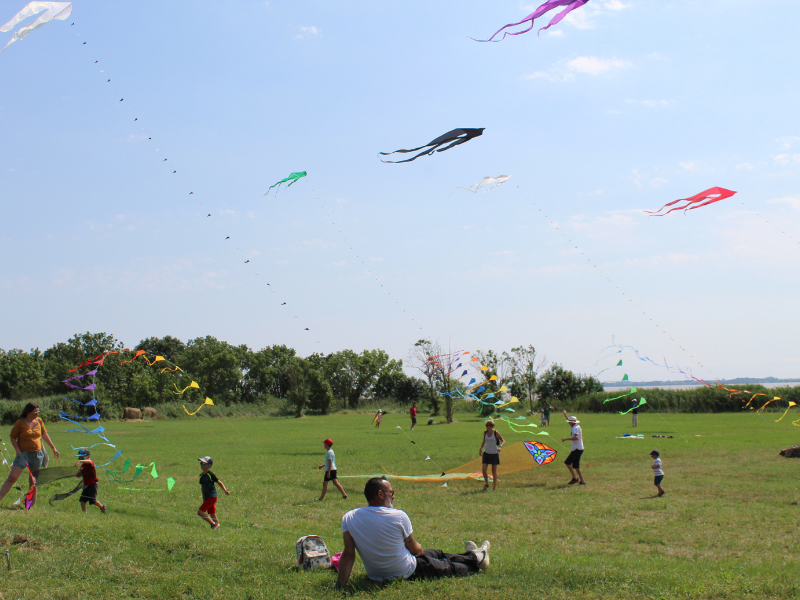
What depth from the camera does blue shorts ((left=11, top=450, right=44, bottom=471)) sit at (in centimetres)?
861

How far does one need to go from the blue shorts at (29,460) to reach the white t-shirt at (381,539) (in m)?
6.33

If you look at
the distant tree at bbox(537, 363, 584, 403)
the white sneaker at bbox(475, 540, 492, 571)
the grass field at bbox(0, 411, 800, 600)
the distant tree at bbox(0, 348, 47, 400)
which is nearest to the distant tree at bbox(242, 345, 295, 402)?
the distant tree at bbox(0, 348, 47, 400)

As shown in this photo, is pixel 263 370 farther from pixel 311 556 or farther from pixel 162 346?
pixel 311 556

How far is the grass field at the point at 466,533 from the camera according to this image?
5.09 metres

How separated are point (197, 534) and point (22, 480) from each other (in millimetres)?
5370

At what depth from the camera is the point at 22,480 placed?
10.3 m

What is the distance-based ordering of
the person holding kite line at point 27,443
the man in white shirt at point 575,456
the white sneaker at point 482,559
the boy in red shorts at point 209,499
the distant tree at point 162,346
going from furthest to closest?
the distant tree at point 162,346 < the man in white shirt at point 575,456 < the person holding kite line at point 27,443 < the boy in red shorts at point 209,499 < the white sneaker at point 482,559

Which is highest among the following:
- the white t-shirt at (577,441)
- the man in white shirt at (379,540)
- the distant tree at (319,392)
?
the man in white shirt at (379,540)

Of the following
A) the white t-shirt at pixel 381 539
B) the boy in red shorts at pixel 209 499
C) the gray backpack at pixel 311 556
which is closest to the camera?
the white t-shirt at pixel 381 539

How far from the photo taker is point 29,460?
28.5 ft

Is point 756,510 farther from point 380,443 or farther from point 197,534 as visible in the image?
point 380,443

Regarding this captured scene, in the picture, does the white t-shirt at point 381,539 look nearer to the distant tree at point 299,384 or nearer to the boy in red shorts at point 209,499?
the boy in red shorts at point 209,499

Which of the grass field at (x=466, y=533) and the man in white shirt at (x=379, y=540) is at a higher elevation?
the man in white shirt at (x=379, y=540)

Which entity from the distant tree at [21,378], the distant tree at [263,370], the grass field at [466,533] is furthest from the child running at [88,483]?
the distant tree at [263,370]
